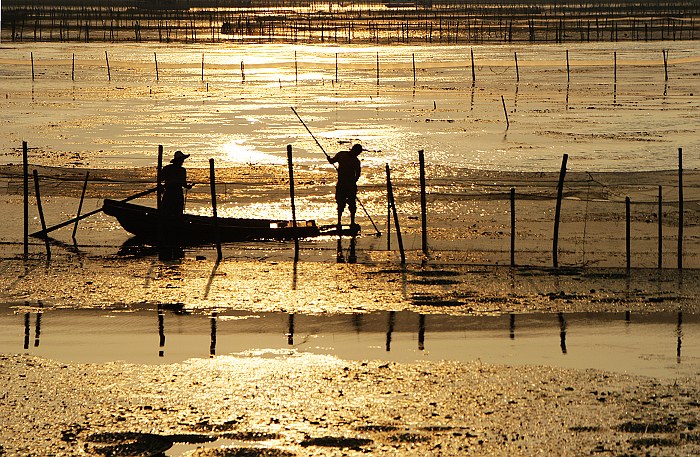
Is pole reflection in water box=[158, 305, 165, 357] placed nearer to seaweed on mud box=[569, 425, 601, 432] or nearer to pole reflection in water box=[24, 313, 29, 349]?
pole reflection in water box=[24, 313, 29, 349]

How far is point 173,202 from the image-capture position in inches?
627

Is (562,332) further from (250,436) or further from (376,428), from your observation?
(250,436)

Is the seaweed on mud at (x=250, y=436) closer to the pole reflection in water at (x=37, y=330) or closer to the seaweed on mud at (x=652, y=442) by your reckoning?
the seaweed on mud at (x=652, y=442)

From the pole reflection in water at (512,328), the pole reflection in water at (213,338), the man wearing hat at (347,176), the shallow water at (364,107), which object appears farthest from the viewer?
the shallow water at (364,107)

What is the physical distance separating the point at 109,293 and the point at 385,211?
259 inches

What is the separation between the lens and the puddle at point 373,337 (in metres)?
10.6

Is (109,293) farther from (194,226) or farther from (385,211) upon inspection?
(385,211)

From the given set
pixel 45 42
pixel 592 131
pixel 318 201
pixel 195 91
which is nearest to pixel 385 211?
pixel 318 201

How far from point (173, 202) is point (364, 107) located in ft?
67.8

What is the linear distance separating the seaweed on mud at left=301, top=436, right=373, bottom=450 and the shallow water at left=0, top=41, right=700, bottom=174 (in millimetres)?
15177

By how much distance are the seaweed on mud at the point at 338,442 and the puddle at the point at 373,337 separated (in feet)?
7.89

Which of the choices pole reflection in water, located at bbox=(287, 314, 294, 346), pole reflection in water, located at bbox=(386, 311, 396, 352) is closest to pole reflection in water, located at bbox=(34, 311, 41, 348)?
pole reflection in water, located at bbox=(287, 314, 294, 346)

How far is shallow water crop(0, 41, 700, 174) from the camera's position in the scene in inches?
992

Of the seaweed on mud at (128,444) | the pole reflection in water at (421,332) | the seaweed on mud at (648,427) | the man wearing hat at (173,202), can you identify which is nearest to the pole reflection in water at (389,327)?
the pole reflection in water at (421,332)
